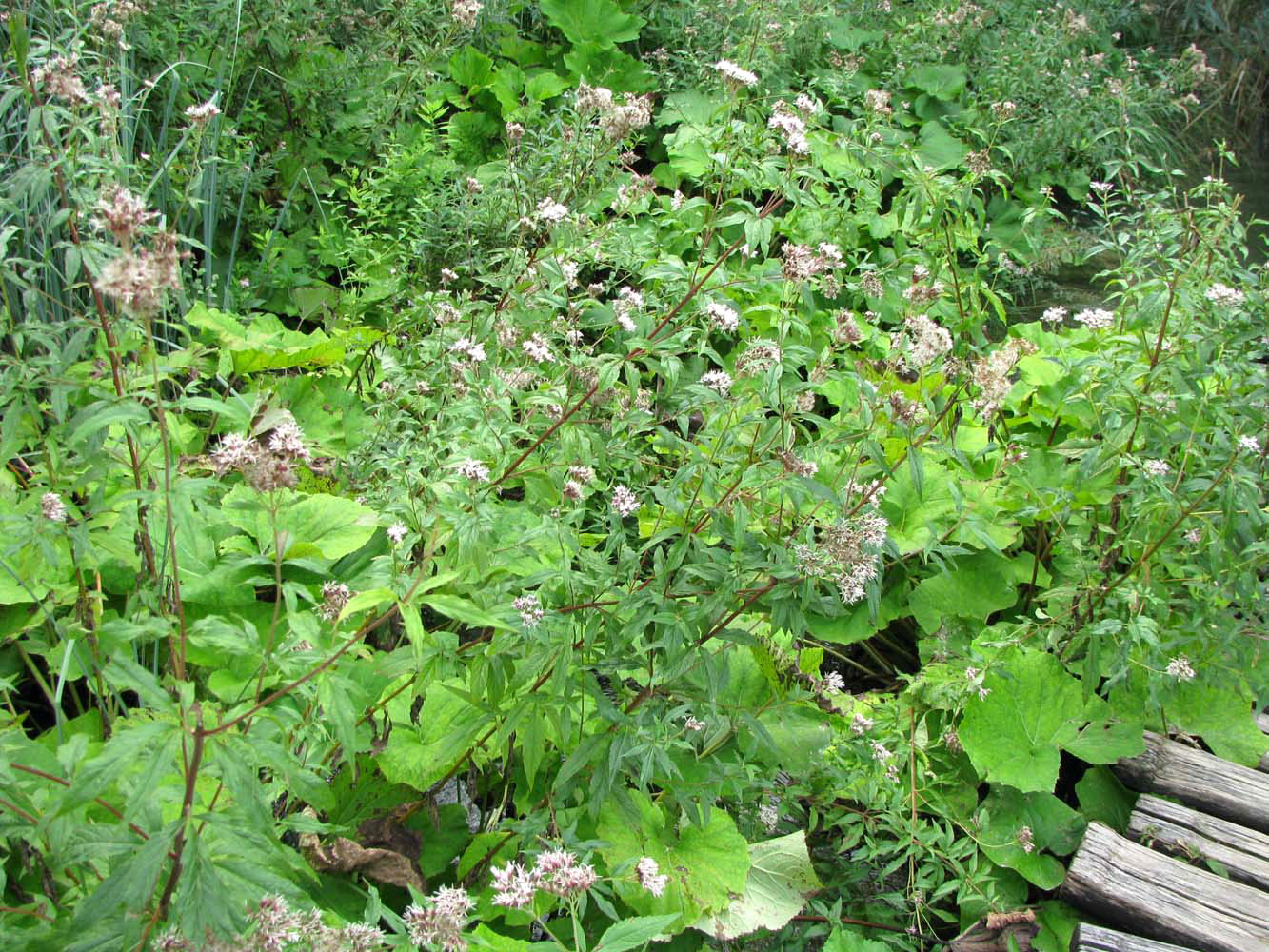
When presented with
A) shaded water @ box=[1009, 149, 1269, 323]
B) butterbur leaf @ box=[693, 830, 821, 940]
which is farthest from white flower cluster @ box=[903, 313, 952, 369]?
shaded water @ box=[1009, 149, 1269, 323]

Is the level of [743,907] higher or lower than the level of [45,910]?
lower

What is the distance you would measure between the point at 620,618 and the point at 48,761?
0.89 meters

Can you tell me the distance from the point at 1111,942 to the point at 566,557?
135cm

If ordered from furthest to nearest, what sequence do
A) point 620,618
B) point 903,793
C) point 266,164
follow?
point 266,164
point 903,793
point 620,618

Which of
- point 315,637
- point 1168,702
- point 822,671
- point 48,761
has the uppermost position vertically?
point 315,637

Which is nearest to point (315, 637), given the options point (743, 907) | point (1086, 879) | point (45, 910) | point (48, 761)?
point (48, 761)

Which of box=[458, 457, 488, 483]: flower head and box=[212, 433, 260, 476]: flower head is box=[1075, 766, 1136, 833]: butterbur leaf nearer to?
box=[458, 457, 488, 483]: flower head

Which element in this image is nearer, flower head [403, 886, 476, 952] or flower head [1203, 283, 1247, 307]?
flower head [403, 886, 476, 952]

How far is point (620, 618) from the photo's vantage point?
6.09 feet

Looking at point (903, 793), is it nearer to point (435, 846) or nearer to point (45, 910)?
point (435, 846)

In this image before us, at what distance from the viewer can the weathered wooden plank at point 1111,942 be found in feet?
6.86

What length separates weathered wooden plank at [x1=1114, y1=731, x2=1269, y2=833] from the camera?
2465 mm

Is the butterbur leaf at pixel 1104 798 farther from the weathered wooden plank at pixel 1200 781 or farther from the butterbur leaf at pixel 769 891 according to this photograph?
the butterbur leaf at pixel 769 891

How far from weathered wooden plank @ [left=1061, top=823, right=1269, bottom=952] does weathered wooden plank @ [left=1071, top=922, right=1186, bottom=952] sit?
6 cm
